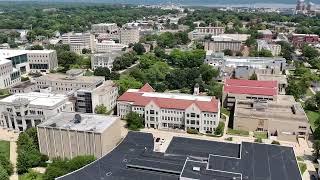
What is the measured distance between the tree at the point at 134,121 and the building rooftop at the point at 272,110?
15581mm

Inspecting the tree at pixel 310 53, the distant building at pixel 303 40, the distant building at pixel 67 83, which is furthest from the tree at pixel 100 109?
the distant building at pixel 303 40

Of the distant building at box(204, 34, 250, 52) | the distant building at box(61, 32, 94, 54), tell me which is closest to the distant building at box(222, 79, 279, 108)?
the distant building at box(204, 34, 250, 52)

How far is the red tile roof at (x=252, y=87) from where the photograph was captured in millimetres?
62963

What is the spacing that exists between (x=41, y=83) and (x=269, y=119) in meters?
45.7

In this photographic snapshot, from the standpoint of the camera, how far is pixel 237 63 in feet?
294

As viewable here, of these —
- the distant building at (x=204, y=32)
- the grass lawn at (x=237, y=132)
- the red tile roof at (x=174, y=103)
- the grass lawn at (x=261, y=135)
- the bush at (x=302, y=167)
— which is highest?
the distant building at (x=204, y=32)

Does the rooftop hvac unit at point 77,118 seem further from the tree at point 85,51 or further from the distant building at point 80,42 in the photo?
the distant building at point 80,42

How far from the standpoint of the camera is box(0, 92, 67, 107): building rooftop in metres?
52.7

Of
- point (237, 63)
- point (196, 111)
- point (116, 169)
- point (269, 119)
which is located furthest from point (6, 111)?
point (237, 63)

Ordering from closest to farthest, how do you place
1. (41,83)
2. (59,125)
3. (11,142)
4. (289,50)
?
1. (59,125)
2. (11,142)
3. (41,83)
4. (289,50)

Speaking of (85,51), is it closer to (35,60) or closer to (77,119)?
(35,60)

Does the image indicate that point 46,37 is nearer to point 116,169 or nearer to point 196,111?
point 196,111

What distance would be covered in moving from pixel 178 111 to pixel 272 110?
15.7m

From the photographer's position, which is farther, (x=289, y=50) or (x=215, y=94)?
(x=289, y=50)
